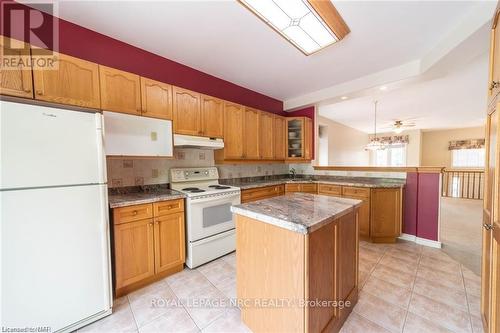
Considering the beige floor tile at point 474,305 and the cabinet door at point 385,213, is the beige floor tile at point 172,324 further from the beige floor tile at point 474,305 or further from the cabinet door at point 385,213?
the cabinet door at point 385,213

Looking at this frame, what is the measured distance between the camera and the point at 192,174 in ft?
9.21

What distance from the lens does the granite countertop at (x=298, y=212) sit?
3.58ft

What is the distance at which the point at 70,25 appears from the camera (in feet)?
6.10

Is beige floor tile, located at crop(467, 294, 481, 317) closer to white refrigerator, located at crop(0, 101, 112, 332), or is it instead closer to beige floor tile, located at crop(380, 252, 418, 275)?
beige floor tile, located at crop(380, 252, 418, 275)

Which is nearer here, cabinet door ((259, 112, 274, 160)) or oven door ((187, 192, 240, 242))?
oven door ((187, 192, 240, 242))

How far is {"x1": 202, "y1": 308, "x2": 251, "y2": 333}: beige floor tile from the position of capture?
4.78ft

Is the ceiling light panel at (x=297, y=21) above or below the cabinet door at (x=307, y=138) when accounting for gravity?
above

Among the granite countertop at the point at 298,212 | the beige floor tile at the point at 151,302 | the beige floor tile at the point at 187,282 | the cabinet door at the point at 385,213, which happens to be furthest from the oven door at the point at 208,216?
the cabinet door at the point at 385,213

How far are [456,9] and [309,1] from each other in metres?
1.33

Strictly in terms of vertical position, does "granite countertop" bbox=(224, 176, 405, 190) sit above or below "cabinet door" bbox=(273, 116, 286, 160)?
below

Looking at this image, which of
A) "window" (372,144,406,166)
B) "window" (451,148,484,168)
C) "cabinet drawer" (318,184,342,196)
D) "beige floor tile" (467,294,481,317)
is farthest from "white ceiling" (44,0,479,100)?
"window" (451,148,484,168)

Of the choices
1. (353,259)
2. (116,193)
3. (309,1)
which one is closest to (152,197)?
(116,193)

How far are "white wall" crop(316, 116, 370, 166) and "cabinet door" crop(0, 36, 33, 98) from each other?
17.8 ft

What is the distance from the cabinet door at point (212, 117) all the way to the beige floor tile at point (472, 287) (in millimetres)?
3200
